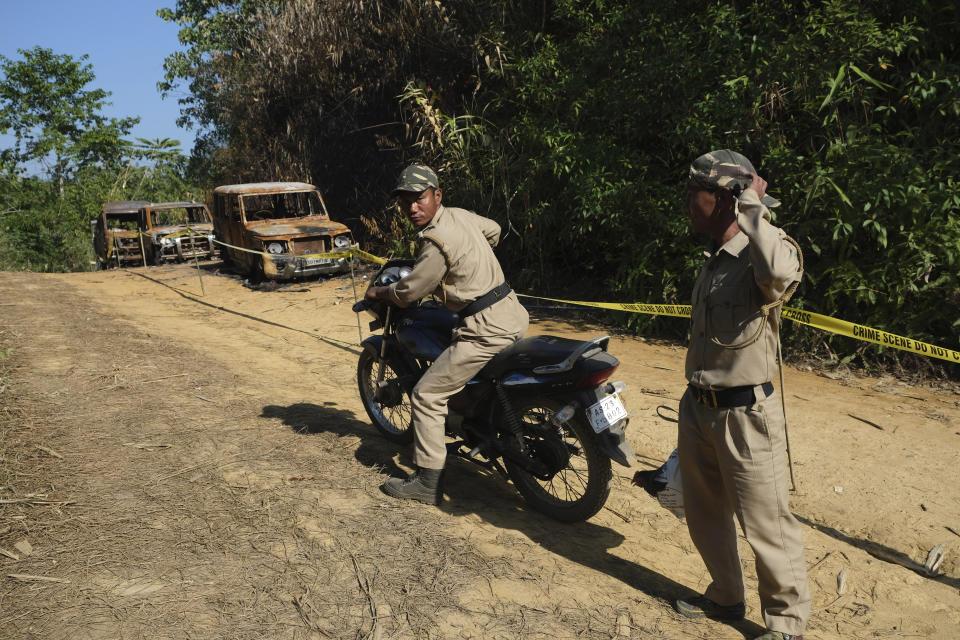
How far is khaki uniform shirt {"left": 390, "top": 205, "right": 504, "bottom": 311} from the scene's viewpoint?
370 centimetres

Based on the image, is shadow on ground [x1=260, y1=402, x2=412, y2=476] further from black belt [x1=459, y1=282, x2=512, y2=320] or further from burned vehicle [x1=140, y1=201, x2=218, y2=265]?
burned vehicle [x1=140, y1=201, x2=218, y2=265]

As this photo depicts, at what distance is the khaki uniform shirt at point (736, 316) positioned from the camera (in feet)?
7.97

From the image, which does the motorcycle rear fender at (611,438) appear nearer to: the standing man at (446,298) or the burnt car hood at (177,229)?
the standing man at (446,298)

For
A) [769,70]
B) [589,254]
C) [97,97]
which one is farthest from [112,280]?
[97,97]

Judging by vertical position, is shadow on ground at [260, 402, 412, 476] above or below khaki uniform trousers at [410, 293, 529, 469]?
below

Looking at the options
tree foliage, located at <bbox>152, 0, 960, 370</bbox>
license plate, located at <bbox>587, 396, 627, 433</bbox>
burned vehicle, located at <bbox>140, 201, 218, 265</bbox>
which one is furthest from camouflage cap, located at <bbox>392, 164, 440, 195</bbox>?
burned vehicle, located at <bbox>140, 201, 218, 265</bbox>

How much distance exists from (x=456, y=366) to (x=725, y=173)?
1795 millimetres

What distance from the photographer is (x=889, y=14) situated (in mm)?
7148

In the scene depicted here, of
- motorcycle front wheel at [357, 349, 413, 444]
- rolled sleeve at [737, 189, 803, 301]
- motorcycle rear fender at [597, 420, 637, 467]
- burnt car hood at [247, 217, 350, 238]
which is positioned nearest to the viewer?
rolled sleeve at [737, 189, 803, 301]

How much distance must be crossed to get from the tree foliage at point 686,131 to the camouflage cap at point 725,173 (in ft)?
15.5

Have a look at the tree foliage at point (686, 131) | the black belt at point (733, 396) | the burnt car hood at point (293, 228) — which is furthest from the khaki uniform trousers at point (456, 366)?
the burnt car hood at point (293, 228)

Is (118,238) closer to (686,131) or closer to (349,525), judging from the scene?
(686,131)

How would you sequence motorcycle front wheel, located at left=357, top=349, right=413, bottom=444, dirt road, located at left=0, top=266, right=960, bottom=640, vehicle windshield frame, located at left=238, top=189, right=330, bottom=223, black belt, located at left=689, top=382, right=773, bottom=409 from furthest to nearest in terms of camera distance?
vehicle windshield frame, located at left=238, top=189, right=330, bottom=223 → motorcycle front wheel, located at left=357, top=349, right=413, bottom=444 → dirt road, located at left=0, top=266, right=960, bottom=640 → black belt, located at left=689, top=382, right=773, bottom=409

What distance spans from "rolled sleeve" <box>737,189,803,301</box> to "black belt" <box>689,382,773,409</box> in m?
0.40
